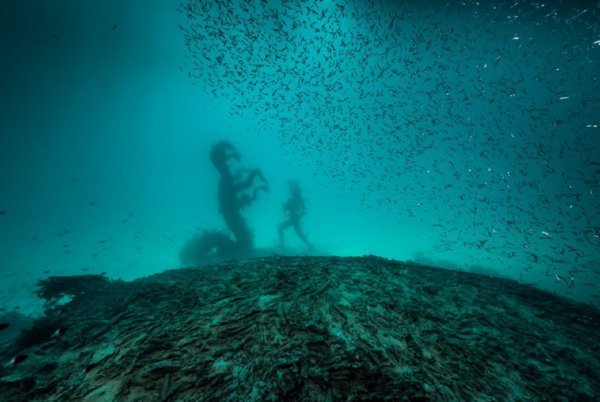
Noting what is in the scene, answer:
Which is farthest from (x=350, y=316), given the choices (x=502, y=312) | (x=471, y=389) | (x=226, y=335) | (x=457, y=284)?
(x=457, y=284)

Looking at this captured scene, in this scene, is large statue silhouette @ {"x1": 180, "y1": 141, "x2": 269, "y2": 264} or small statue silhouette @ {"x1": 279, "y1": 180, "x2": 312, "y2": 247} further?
small statue silhouette @ {"x1": 279, "y1": 180, "x2": 312, "y2": 247}

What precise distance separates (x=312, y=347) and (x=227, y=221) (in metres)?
24.4

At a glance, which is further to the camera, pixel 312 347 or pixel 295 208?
pixel 295 208

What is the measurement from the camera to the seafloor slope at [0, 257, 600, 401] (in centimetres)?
324

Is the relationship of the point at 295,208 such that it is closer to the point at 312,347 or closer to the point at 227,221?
the point at 227,221

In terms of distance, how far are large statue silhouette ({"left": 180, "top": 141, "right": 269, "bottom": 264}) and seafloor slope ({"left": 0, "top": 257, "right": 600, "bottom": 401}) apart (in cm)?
1814

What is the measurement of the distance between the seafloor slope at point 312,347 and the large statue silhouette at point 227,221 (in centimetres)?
1814

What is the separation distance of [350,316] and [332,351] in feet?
3.43

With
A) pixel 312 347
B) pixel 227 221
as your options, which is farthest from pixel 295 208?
pixel 312 347

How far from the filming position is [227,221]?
26.4 metres

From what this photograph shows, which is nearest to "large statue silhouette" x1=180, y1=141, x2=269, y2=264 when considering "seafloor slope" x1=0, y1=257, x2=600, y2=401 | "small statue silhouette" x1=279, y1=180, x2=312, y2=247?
"small statue silhouette" x1=279, y1=180, x2=312, y2=247

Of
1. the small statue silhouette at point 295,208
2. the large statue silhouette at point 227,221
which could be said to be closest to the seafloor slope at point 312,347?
the large statue silhouette at point 227,221

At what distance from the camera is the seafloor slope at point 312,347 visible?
10.6 feet

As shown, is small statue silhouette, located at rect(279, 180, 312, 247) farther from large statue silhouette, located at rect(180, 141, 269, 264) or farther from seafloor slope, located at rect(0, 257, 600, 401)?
seafloor slope, located at rect(0, 257, 600, 401)
